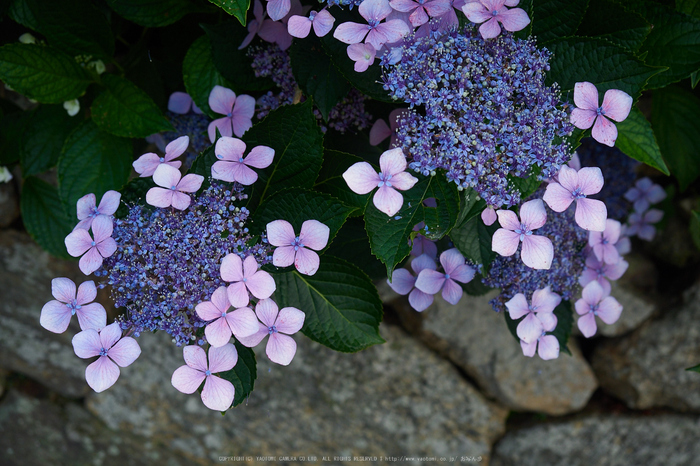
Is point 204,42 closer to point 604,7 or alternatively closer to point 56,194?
point 56,194

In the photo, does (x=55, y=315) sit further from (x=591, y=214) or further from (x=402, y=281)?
(x=591, y=214)

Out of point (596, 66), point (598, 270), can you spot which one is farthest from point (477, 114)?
point (598, 270)

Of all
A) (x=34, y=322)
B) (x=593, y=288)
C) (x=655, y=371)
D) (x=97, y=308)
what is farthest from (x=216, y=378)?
(x=655, y=371)

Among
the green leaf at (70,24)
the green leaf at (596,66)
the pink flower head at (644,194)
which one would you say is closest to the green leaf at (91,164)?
the green leaf at (70,24)

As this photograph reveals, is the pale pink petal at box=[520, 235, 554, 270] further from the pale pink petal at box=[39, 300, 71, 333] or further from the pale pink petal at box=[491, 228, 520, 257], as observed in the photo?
the pale pink petal at box=[39, 300, 71, 333]

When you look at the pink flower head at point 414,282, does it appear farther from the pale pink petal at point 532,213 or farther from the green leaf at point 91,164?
the green leaf at point 91,164
